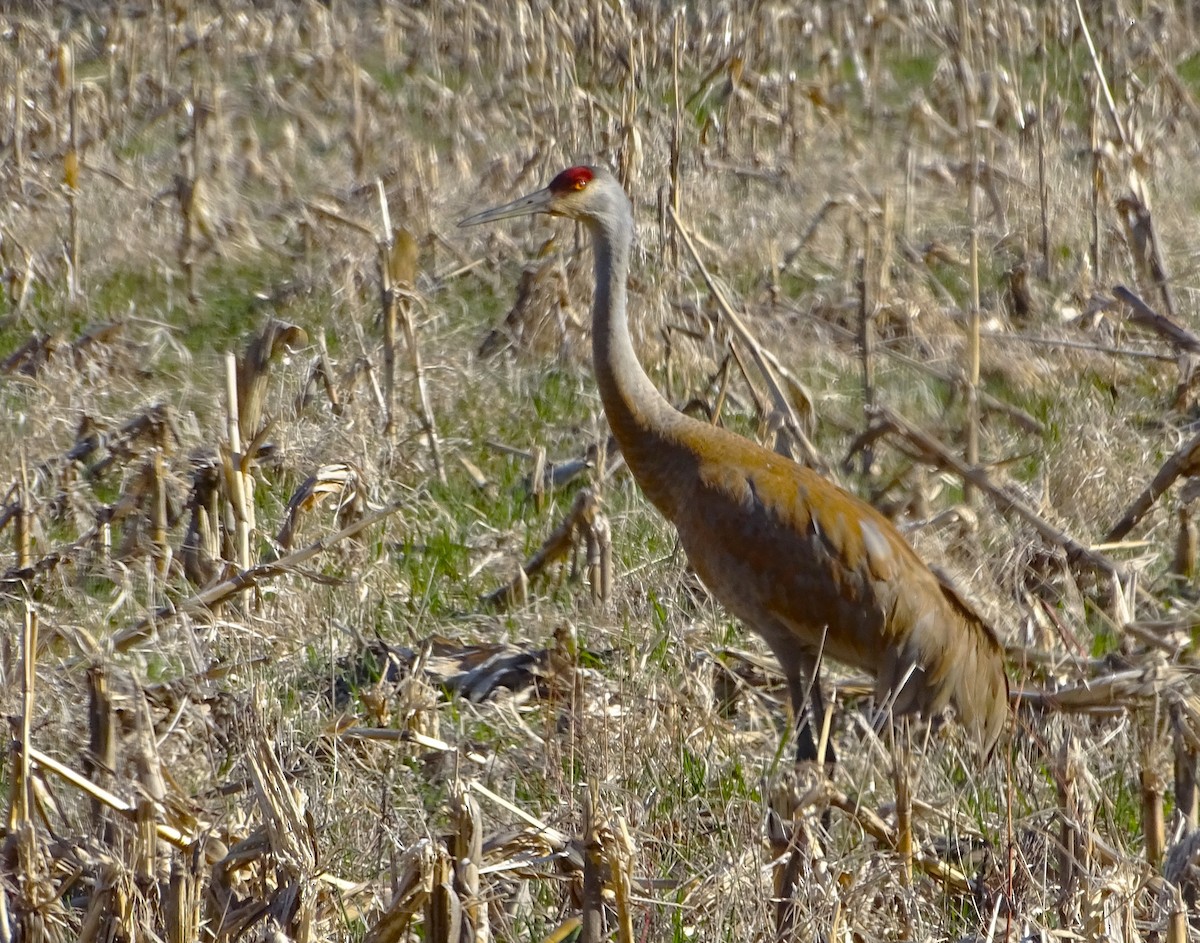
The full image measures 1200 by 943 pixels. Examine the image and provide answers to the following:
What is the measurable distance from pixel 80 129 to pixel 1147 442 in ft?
17.5

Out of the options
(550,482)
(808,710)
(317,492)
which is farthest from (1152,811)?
(550,482)

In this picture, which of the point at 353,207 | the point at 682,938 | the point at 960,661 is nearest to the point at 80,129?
the point at 353,207

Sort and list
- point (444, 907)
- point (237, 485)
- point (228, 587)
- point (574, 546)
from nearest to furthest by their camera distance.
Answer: point (444, 907)
point (228, 587)
point (237, 485)
point (574, 546)

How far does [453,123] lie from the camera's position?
909 cm

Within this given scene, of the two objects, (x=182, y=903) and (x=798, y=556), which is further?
(x=798, y=556)

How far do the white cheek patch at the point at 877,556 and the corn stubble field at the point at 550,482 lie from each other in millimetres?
248

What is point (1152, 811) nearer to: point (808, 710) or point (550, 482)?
point (808, 710)

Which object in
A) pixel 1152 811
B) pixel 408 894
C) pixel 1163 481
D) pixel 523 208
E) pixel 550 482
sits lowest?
pixel 550 482

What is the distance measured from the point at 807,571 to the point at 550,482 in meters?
1.55

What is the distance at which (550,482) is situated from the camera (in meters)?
5.37

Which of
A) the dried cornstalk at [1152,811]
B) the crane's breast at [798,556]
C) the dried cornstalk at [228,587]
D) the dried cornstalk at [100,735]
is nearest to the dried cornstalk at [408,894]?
the dried cornstalk at [100,735]

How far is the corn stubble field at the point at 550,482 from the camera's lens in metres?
2.92

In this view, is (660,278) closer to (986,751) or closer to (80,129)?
(986,751)

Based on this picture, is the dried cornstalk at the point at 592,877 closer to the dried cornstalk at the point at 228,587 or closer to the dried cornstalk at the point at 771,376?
the dried cornstalk at the point at 228,587
